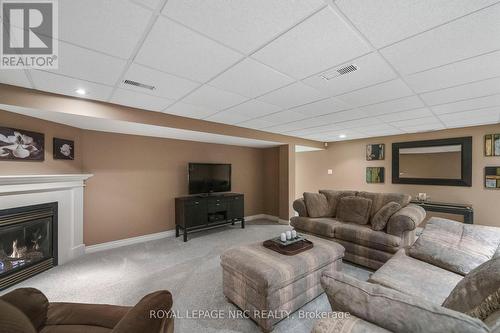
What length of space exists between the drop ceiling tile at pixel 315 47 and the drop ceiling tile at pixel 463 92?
1636 millimetres

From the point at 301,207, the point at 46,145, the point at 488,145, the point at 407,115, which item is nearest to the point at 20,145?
the point at 46,145

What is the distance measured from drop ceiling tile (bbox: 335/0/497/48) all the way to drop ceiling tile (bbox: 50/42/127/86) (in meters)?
1.89

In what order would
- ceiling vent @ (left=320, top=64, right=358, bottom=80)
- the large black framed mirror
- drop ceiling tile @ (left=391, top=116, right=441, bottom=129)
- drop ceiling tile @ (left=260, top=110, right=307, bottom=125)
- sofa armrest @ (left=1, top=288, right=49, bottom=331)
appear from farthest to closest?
the large black framed mirror, drop ceiling tile @ (left=391, top=116, right=441, bottom=129), drop ceiling tile @ (left=260, top=110, right=307, bottom=125), ceiling vent @ (left=320, top=64, right=358, bottom=80), sofa armrest @ (left=1, top=288, right=49, bottom=331)

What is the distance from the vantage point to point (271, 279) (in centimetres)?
178

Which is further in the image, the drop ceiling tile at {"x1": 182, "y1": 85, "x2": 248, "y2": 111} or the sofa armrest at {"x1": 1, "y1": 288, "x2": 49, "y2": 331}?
the drop ceiling tile at {"x1": 182, "y1": 85, "x2": 248, "y2": 111}

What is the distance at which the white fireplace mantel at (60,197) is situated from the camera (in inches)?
101

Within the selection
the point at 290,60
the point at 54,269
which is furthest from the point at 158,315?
the point at 54,269

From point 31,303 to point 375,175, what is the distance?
6.46 meters

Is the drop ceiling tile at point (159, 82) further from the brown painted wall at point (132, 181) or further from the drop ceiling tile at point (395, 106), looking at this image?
the drop ceiling tile at point (395, 106)

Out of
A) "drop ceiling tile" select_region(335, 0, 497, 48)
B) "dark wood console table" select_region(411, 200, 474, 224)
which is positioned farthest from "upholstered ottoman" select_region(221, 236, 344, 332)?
"dark wood console table" select_region(411, 200, 474, 224)

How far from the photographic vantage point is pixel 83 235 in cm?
349

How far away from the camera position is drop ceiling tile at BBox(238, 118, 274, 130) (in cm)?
395

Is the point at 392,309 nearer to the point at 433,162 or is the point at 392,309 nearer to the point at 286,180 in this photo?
the point at 286,180

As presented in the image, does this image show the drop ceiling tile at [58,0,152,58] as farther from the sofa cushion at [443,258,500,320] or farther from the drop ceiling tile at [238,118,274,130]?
the drop ceiling tile at [238,118,274,130]
